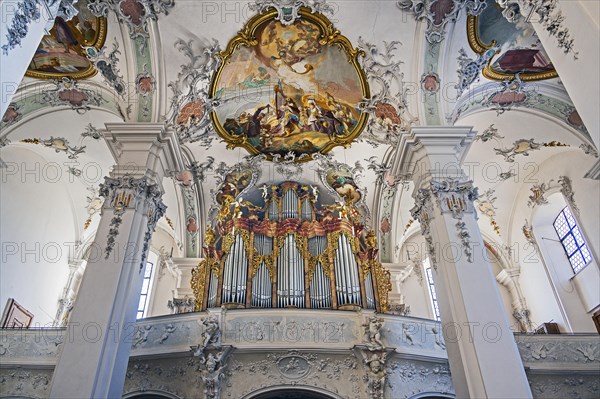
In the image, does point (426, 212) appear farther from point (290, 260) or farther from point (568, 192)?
point (568, 192)

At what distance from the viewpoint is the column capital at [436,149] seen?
7.82 m

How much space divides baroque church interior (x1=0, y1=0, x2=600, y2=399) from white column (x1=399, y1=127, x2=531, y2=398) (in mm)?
34

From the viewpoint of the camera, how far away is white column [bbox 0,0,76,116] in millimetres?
3584

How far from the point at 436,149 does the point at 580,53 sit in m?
4.33

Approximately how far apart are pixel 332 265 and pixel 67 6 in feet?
28.0

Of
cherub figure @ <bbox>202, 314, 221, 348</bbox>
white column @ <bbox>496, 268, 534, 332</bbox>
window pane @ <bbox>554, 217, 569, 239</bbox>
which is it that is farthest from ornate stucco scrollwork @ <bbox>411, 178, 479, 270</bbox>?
white column @ <bbox>496, 268, 534, 332</bbox>

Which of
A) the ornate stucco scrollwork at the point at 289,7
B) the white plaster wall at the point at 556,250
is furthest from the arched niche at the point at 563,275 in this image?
the ornate stucco scrollwork at the point at 289,7

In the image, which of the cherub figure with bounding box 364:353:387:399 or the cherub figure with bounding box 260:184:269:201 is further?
the cherub figure with bounding box 260:184:269:201

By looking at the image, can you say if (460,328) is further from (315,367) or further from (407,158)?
(315,367)

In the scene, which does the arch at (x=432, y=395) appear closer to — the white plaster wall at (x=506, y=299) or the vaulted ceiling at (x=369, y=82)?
the vaulted ceiling at (x=369, y=82)

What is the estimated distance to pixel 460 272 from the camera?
6.68m

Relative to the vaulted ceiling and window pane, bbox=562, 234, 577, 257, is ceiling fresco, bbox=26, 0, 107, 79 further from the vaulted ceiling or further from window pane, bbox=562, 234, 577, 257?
→ window pane, bbox=562, 234, 577, 257

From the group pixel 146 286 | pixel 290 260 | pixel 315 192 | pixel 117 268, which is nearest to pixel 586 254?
pixel 315 192

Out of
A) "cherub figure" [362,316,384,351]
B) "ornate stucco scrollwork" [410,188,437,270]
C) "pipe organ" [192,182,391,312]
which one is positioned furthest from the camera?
"pipe organ" [192,182,391,312]
